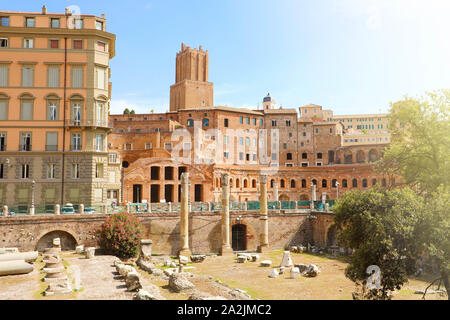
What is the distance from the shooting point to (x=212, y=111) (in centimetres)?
5456

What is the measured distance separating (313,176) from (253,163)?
9143 millimetres

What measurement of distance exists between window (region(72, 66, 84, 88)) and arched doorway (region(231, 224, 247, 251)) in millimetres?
16888

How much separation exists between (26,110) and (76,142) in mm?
4433

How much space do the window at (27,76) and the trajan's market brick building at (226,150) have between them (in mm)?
15104

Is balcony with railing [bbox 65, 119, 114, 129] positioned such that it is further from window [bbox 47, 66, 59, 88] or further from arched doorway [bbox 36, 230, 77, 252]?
arched doorway [bbox 36, 230, 77, 252]

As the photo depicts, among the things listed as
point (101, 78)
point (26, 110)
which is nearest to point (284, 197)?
point (101, 78)

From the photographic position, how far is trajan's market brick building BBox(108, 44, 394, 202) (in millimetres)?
44250

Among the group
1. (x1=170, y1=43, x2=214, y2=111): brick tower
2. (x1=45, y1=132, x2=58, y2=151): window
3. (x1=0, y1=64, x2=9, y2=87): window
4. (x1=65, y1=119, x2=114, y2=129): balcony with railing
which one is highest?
(x1=170, y1=43, x2=214, y2=111): brick tower

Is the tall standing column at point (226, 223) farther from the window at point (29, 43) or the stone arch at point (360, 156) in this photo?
the stone arch at point (360, 156)

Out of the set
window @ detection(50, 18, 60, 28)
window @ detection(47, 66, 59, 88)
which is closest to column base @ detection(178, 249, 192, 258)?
window @ detection(47, 66, 59, 88)

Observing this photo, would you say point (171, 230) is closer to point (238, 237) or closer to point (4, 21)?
point (238, 237)

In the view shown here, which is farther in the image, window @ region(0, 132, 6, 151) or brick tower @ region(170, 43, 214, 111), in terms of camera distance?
brick tower @ region(170, 43, 214, 111)

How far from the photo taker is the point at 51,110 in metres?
29.0
